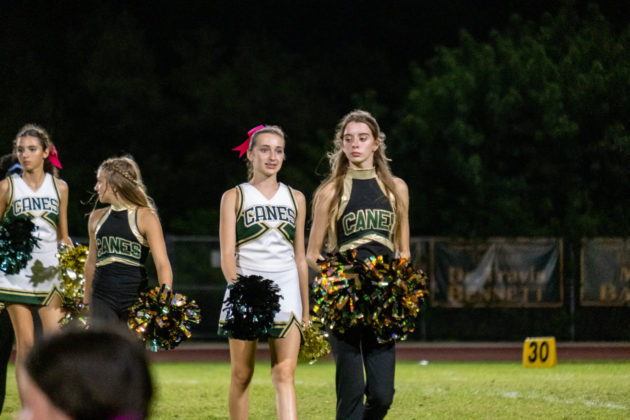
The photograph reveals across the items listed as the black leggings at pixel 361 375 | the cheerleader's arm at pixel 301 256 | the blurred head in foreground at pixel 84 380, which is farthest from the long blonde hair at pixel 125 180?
the blurred head in foreground at pixel 84 380

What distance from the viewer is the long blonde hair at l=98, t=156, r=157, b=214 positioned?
6.18 m

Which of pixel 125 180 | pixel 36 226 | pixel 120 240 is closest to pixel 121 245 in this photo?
pixel 120 240

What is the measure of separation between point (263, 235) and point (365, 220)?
1.85 ft

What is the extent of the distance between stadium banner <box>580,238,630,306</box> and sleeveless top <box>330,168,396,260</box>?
12277 millimetres

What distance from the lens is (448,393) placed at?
938 cm

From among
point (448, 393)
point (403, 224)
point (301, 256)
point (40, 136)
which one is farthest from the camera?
point (448, 393)

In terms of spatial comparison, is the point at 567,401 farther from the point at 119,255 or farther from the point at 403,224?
the point at 119,255

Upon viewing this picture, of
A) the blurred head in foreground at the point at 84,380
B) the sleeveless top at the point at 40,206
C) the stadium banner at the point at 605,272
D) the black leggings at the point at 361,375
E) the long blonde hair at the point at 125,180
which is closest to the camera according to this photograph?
the blurred head in foreground at the point at 84,380

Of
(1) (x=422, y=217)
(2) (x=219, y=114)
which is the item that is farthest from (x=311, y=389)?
(2) (x=219, y=114)

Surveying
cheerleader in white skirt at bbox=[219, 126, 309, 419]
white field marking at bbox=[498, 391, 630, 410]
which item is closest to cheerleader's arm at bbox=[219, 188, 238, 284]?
cheerleader in white skirt at bbox=[219, 126, 309, 419]

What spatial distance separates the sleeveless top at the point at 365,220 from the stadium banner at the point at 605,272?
12.3m

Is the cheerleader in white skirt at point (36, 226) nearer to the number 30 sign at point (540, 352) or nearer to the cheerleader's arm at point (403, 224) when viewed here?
the cheerleader's arm at point (403, 224)

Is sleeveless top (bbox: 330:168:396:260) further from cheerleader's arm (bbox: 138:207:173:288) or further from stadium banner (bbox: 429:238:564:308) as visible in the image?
stadium banner (bbox: 429:238:564:308)

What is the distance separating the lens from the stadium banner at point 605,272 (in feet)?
55.5
